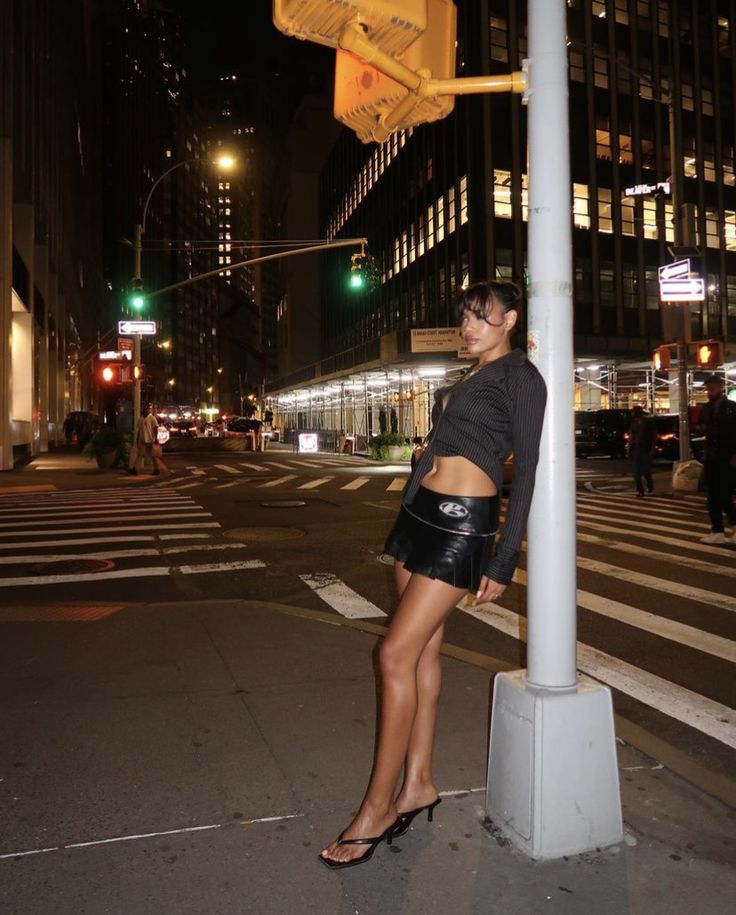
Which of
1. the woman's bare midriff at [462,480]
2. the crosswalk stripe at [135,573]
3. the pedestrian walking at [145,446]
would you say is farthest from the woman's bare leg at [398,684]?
the pedestrian walking at [145,446]

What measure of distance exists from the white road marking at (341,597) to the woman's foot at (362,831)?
149 inches

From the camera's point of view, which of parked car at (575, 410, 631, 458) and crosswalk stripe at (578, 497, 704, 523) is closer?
crosswalk stripe at (578, 497, 704, 523)

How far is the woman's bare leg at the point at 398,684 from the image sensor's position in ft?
9.59

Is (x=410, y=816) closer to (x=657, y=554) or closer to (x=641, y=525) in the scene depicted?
(x=657, y=554)

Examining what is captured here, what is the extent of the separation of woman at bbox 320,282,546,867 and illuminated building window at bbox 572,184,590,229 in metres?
42.3

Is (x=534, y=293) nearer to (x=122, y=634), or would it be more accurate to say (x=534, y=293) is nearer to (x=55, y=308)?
(x=122, y=634)

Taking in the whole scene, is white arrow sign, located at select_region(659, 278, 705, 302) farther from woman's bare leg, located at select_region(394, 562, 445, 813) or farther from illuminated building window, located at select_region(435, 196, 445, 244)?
illuminated building window, located at select_region(435, 196, 445, 244)

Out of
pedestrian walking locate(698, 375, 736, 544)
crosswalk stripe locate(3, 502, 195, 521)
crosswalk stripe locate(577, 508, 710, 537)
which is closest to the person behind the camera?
pedestrian walking locate(698, 375, 736, 544)

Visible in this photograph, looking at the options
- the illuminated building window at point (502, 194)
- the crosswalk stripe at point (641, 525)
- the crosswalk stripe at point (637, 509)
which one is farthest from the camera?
the illuminated building window at point (502, 194)

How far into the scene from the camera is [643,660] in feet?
18.5

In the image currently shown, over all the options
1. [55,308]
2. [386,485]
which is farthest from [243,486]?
[55,308]

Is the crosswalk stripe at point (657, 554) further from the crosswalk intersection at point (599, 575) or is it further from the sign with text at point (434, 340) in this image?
the sign with text at point (434, 340)

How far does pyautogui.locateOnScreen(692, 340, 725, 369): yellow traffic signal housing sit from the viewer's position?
55.4 feet

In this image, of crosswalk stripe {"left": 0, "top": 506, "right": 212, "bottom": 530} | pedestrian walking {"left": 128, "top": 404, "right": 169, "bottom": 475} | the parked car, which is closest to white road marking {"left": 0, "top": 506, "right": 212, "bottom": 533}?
crosswalk stripe {"left": 0, "top": 506, "right": 212, "bottom": 530}
